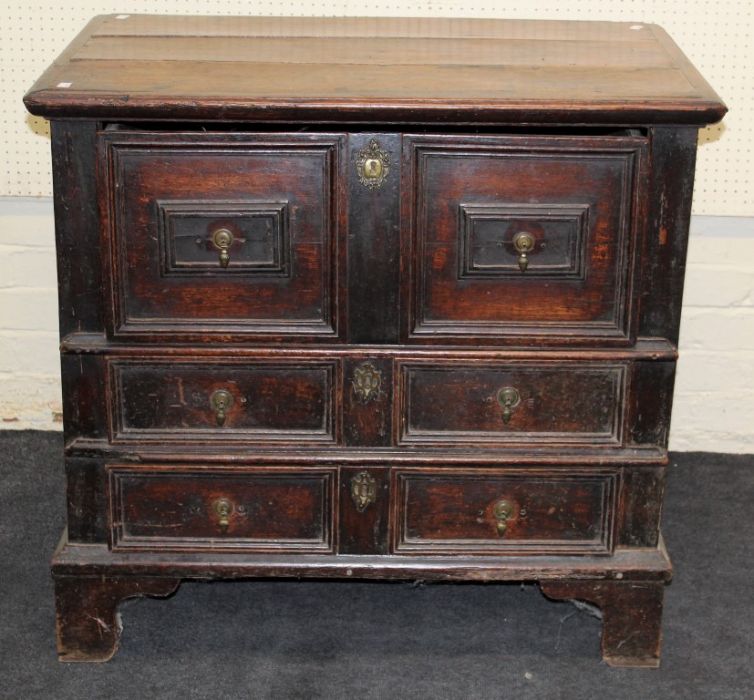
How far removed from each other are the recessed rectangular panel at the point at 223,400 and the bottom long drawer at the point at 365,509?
7 cm

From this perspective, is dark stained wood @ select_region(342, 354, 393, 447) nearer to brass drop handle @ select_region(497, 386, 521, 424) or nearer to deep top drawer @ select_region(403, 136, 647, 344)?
deep top drawer @ select_region(403, 136, 647, 344)

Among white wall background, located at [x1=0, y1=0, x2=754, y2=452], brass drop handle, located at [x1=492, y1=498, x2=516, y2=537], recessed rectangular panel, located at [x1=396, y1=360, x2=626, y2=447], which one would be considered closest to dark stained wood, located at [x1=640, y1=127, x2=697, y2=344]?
recessed rectangular panel, located at [x1=396, y1=360, x2=626, y2=447]

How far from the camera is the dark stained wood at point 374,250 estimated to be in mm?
2566

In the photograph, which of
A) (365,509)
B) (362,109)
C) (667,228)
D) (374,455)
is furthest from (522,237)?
(365,509)

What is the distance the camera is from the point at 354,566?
2836 mm

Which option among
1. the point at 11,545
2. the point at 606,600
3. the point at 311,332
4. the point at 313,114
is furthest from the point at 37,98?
the point at 606,600

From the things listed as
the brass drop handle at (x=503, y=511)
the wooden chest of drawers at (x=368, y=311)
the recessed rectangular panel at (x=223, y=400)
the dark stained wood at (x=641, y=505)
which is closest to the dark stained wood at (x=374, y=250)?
the wooden chest of drawers at (x=368, y=311)

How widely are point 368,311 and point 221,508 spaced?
50cm

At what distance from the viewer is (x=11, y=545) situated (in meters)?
3.29

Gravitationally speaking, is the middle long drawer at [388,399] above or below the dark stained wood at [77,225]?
below

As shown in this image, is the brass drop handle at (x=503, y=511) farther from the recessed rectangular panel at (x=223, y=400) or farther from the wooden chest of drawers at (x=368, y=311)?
the recessed rectangular panel at (x=223, y=400)

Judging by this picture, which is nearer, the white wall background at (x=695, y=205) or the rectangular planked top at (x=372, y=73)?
the rectangular planked top at (x=372, y=73)

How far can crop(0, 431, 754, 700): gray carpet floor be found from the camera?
9.25 ft

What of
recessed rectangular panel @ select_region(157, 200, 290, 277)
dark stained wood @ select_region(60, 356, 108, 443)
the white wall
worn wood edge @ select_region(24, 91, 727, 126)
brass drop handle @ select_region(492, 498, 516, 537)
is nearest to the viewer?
worn wood edge @ select_region(24, 91, 727, 126)
